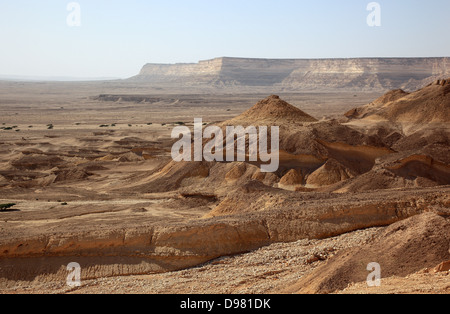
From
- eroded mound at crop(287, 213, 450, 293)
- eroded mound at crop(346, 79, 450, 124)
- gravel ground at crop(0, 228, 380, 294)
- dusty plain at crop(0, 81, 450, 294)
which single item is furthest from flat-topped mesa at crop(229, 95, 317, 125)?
eroded mound at crop(287, 213, 450, 293)

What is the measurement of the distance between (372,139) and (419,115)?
13.6 m

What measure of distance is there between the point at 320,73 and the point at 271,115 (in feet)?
428

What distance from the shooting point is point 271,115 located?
3002 cm

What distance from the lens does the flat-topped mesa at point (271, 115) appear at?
29469 millimetres

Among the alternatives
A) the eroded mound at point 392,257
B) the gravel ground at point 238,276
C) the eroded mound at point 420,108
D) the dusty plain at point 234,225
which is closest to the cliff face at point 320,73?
the eroded mound at point 420,108

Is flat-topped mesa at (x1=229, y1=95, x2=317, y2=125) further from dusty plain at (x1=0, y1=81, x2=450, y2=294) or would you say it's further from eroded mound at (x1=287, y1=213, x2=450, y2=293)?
eroded mound at (x1=287, y1=213, x2=450, y2=293)

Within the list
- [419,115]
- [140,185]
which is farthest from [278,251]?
[419,115]

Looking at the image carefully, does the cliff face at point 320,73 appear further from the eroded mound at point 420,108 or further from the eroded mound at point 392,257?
the eroded mound at point 392,257

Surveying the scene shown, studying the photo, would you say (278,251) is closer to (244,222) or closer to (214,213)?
(244,222)

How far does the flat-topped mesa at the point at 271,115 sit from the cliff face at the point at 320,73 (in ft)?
320

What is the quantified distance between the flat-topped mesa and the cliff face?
3838 inches
